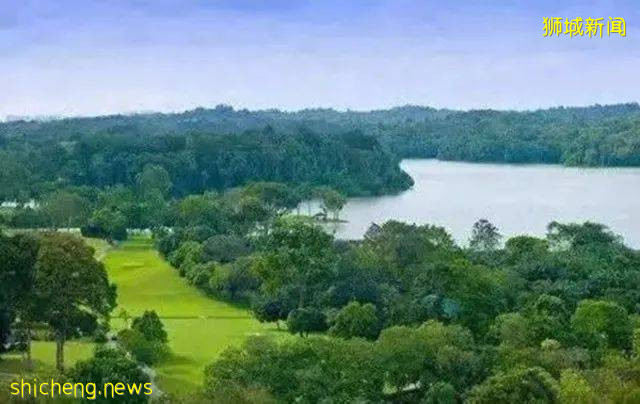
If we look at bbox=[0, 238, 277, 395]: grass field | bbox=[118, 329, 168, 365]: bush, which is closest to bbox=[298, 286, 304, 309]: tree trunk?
bbox=[0, 238, 277, 395]: grass field

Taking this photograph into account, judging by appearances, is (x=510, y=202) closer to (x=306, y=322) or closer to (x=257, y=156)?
(x=257, y=156)

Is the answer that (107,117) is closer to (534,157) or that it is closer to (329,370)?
(534,157)

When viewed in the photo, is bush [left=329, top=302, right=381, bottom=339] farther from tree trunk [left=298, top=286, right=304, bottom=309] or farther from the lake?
the lake

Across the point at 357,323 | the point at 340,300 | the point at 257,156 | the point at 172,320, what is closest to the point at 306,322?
the point at 340,300

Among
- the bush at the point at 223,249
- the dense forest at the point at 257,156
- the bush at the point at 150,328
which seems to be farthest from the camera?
the dense forest at the point at 257,156

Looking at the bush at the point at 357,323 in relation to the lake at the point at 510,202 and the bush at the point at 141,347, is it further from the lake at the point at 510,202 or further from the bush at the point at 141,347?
the lake at the point at 510,202

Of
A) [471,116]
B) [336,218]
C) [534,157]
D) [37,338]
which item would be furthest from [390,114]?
[37,338]

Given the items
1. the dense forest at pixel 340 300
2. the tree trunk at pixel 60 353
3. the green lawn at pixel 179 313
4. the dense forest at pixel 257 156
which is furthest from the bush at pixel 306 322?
the dense forest at pixel 257 156
